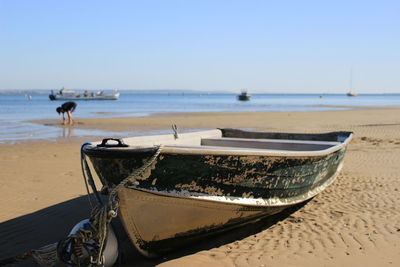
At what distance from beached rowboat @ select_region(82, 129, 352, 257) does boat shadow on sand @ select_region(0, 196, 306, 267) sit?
0.21 m

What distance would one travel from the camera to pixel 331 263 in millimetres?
4160

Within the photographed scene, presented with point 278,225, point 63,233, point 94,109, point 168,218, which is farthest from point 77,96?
point 168,218

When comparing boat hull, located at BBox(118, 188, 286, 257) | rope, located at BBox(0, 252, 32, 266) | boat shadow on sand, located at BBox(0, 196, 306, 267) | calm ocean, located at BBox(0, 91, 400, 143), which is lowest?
calm ocean, located at BBox(0, 91, 400, 143)

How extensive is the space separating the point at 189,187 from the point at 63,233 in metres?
2.18

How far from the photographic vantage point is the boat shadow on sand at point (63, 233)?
14.8 ft

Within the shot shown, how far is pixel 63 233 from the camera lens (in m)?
5.27

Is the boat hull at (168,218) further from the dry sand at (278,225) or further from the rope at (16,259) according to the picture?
the rope at (16,259)

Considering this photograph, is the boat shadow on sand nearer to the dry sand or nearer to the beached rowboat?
the dry sand

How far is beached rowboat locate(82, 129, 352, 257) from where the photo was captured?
389cm

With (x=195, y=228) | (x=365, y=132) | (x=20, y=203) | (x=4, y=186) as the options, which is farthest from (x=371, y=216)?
(x=365, y=132)

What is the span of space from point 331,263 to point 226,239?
125 centimetres

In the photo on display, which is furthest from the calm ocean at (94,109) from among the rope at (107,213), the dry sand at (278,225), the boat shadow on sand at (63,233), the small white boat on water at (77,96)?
the rope at (107,213)

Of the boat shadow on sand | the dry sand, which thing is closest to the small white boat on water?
the dry sand

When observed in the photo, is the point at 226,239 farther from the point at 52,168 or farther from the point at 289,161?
the point at 52,168
